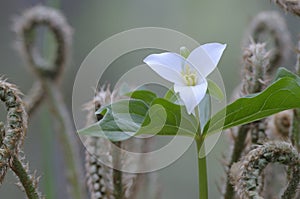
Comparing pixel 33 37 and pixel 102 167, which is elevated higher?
pixel 33 37

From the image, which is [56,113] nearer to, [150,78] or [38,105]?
[38,105]

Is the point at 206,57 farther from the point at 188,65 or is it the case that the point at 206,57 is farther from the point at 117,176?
the point at 117,176

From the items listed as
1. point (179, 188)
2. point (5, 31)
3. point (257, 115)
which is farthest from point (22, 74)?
point (257, 115)

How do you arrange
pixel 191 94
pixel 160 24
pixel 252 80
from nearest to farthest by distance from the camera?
pixel 191 94 < pixel 252 80 < pixel 160 24

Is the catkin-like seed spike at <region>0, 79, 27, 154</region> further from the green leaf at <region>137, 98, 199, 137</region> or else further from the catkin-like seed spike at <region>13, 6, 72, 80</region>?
the catkin-like seed spike at <region>13, 6, 72, 80</region>

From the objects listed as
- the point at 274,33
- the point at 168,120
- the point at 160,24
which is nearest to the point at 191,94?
the point at 168,120

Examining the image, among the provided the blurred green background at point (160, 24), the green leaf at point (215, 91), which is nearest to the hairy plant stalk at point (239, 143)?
the green leaf at point (215, 91)

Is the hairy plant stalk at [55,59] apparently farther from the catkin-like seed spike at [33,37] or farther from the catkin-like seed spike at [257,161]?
the catkin-like seed spike at [257,161]
